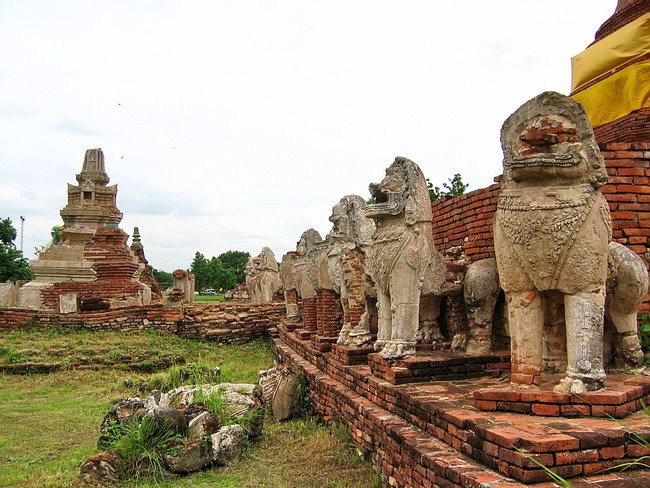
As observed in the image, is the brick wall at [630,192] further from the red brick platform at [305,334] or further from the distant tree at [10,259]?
the distant tree at [10,259]

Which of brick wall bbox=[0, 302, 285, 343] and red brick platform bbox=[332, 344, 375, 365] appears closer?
red brick platform bbox=[332, 344, 375, 365]

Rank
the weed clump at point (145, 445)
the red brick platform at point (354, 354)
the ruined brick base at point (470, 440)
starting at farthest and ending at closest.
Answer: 1. the red brick platform at point (354, 354)
2. the weed clump at point (145, 445)
3. the ruined brick base at point (470, 440)

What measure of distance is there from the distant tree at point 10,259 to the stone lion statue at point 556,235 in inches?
1344

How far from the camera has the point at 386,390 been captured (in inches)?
183

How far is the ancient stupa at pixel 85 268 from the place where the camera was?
1482cm

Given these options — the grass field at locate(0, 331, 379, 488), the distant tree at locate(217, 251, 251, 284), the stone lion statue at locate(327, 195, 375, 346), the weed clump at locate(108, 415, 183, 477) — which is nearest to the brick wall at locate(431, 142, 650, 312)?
the stone lion statue at locate(327, 195, 375, 346)

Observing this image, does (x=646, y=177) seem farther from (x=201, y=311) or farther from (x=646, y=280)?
(x=201, y=311)

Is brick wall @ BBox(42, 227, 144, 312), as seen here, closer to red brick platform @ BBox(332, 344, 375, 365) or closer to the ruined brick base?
red brick platform @ BBox(332, 344, 375, 365)

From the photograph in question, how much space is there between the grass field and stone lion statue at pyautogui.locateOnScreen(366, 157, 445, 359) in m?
1.14

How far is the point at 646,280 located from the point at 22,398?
8408mm

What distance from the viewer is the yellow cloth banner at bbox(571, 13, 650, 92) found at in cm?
758

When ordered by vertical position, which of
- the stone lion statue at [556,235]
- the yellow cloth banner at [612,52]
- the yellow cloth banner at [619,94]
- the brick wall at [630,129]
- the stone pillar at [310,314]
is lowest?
the stone pillar at [310,314]

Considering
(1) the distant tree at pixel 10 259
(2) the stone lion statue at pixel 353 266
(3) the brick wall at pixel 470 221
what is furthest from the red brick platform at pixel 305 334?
(1) the distant tree at pixel 10 259

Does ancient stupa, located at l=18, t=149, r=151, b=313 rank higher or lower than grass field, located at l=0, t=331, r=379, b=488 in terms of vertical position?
higher
